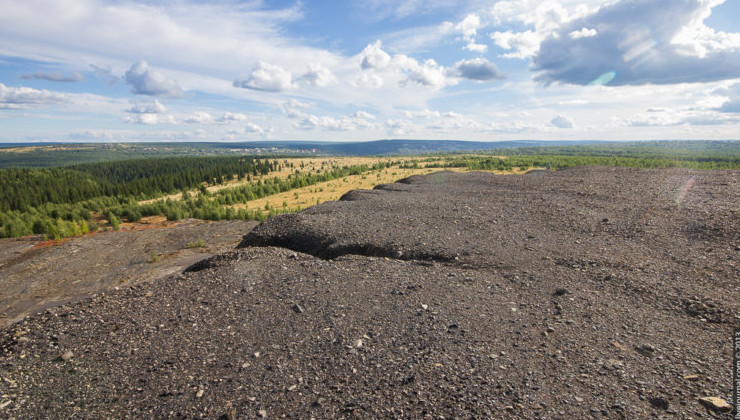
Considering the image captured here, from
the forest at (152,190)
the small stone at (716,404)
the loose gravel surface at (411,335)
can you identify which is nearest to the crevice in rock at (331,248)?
the loose gravel surface at (411,335)

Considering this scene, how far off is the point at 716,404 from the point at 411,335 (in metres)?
3.79

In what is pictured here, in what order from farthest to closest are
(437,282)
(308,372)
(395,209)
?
(395,209)
(437,282)
(308,372)

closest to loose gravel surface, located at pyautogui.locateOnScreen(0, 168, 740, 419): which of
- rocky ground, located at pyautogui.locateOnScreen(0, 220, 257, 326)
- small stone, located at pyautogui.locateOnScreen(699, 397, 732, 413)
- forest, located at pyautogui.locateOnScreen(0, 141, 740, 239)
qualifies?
small stone, located at pyautogui.locateOnScreen(699, 397, 732, 413)

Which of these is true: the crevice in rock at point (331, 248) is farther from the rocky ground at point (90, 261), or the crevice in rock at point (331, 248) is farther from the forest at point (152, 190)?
the forest at point (152, 190)

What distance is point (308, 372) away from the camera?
4902 mm

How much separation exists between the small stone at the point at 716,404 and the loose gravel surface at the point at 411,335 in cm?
2

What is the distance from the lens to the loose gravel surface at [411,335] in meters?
4.36

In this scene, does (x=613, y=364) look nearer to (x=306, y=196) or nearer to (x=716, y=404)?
(x=716, y=404)

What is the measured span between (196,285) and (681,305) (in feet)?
32.4

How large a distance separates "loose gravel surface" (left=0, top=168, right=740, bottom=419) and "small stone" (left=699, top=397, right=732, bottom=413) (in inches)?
0.7

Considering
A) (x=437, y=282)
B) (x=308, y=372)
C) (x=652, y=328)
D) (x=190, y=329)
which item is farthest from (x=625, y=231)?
(x=190, y=329)

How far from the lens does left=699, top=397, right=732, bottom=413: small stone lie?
13.3 feet

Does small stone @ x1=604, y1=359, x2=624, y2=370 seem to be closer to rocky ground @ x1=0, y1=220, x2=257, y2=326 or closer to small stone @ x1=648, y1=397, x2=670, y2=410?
small stone @ x1=648, y1=397, x2=670, y2=410

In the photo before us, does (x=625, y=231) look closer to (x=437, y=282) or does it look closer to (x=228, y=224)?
(x=437, y=282)
